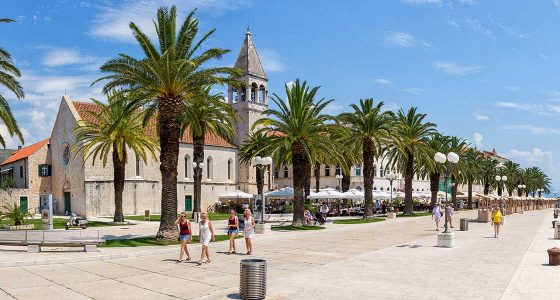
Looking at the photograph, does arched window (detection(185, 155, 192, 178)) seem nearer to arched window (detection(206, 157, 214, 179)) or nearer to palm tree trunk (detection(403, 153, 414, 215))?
arched window (detection(206, 157, 214, 179))

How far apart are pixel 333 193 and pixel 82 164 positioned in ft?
79.0

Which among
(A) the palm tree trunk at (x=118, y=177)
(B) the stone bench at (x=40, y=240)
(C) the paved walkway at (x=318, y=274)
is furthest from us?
(A) the palm tree trunk at (x=118, y=177)

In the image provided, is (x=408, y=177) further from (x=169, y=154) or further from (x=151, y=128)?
(x=169, y=154)

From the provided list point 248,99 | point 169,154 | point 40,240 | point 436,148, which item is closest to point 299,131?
point 169,154

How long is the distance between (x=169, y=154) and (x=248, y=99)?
43.2 meters

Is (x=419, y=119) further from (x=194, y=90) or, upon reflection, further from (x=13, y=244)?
(x=13, y=244)

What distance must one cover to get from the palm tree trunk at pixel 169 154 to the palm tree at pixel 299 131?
8.34m

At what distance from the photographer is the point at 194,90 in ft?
76.7

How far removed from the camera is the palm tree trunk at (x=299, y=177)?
103 feet

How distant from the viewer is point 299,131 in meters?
30.6

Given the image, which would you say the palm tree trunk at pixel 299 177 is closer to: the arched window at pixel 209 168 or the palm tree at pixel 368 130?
the palm tree at pixel 368 130

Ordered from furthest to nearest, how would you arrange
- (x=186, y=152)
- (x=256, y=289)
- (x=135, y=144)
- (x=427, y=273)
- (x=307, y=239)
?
1. (x=186, y=152)
2. (x=135, y=144)
3. (x=307, y=239)
4. (x=427, y=273)
5. (x=256, y=289)

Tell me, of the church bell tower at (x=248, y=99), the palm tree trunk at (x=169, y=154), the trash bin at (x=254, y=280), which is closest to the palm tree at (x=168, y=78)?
the palm tree trunk at (x=169, y=154)

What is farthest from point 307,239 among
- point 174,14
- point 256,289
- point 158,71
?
point 256,289
